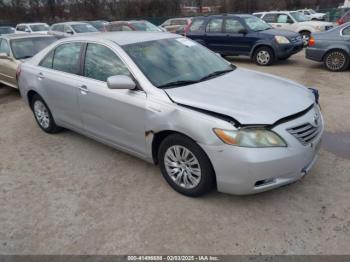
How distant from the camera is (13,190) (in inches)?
142

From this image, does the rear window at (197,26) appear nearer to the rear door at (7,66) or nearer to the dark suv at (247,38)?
the dark suv at (247,38)

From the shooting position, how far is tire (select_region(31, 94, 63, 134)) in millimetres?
4945

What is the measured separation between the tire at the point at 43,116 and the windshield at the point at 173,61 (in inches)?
81.2

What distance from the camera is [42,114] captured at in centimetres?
511

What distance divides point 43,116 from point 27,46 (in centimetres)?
381

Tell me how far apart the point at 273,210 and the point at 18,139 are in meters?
4.13

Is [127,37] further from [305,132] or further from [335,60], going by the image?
[335,60]

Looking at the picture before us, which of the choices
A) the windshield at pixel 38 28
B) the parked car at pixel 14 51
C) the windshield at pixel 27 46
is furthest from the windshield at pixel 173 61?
the windshield at pixel 38 28

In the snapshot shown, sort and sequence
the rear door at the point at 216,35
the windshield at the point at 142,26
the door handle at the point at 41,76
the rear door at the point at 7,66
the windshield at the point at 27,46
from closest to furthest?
the door handle at the point at 41,76 → the rear door at the point at 7,66 → the windshield at the point at 27,46 → the rear door at the point at 216,35 → the windshield at the point at 142,26

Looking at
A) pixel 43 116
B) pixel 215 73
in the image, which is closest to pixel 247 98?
pixel 215 73

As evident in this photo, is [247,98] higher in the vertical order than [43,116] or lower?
higher

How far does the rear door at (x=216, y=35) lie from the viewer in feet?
35.9

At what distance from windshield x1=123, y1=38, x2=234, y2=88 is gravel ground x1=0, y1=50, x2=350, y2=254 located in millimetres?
1188

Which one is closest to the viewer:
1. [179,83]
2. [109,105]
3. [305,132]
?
[305,132]
